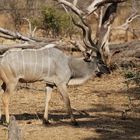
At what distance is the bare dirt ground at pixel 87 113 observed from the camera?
8.41 metres

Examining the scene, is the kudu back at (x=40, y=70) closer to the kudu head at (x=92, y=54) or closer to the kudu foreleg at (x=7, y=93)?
the kudu foreleg at (x=7, y=93)

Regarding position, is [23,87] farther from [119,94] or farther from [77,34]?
[77,34]

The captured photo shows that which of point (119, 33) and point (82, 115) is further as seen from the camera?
point (119, 33)

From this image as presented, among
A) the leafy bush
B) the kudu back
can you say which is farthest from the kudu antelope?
the leafy bush

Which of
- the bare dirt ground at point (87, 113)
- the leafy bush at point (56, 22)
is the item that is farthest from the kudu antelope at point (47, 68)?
the leafy bush at point (56, 22)

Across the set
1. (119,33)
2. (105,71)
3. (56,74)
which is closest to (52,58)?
(56,74)

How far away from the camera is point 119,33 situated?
1057 inches

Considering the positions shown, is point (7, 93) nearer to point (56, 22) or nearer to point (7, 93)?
point (7, 93)

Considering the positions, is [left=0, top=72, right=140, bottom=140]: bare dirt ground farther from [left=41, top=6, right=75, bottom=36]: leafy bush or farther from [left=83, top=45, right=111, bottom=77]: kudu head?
[left=41, top=6, right=75, bottom=36]: leafy bush

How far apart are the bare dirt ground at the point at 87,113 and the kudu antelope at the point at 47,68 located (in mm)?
398

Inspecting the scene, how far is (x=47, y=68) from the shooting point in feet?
29.8

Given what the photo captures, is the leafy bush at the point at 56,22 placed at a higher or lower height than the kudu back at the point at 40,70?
higher

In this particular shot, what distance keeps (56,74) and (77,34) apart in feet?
38.2

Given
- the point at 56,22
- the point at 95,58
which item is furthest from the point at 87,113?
the point at 56,22
